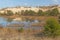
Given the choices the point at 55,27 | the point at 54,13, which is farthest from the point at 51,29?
the point at 54,13

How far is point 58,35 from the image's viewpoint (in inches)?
672

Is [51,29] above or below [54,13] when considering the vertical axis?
above

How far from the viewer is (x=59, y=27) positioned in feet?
58.3

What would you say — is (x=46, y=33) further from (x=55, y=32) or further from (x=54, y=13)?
(x=54, y=13)

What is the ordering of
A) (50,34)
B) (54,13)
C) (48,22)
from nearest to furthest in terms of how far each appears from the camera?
(50,34)
(48,22)
(54,13)

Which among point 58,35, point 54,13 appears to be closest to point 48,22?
point 58,35

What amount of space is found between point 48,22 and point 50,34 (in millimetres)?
1455

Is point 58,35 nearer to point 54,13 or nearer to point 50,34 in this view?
point 50,34

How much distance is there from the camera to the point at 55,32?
17.1m

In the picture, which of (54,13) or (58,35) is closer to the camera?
(58,35)

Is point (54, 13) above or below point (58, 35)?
below

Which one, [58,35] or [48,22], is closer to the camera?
[58,35]

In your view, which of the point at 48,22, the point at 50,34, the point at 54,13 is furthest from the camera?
the point at 54,13

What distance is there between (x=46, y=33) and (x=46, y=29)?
2.02ft
